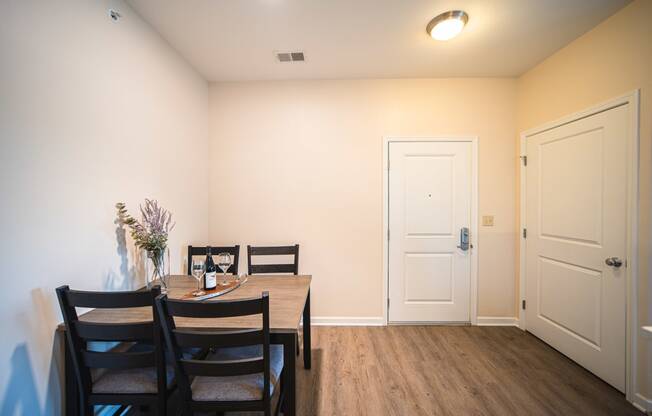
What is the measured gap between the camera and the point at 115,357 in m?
1.14

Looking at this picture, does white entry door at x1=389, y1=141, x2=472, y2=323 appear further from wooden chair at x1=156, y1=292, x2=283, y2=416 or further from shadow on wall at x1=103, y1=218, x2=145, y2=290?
shadow on wall at x1=103, y1=218, x2=145, y2=290

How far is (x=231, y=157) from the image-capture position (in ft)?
9.30

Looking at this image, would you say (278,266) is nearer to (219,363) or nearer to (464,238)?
(219,363)

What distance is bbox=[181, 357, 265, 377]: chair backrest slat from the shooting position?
1.12m

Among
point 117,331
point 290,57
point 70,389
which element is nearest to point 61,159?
point 117,331

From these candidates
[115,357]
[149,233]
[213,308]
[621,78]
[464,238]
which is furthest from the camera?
[464,238]

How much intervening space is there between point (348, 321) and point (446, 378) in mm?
1085

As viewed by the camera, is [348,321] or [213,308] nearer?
[213,308]

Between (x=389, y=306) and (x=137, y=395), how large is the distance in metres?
2.28

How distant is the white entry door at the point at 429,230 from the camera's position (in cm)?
276

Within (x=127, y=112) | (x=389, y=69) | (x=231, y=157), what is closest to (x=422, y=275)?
(x=389, y=69)

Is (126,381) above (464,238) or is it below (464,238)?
below

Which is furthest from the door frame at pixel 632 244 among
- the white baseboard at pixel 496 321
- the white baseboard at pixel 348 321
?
the white baseboard at pixel 348 321

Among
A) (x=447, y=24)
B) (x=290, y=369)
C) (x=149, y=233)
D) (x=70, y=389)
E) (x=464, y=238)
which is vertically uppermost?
(x=447, y=24)
